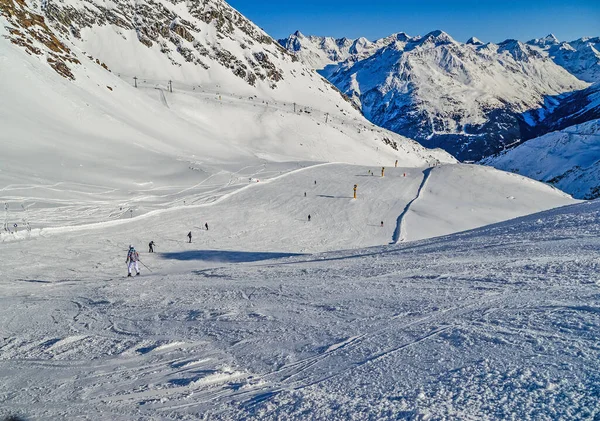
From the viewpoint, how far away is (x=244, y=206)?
115 ft

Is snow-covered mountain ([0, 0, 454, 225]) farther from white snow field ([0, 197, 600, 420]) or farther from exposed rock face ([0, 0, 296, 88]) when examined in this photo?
white snow field ([0, 197, 600, 420])

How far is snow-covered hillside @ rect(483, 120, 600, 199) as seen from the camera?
270ft

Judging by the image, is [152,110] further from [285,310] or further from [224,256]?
[285,310]

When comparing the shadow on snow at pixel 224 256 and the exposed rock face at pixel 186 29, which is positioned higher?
the exposed rock face at pixel 186 29

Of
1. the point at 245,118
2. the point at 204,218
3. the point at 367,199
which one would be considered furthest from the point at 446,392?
the point at 245,118

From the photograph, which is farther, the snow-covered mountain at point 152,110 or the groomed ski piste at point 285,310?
the snow-covered mountain at point 152,110

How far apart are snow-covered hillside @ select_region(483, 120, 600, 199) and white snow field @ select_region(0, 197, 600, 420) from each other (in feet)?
265

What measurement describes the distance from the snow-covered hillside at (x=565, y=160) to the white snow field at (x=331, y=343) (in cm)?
8083

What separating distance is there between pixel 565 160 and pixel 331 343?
380ft

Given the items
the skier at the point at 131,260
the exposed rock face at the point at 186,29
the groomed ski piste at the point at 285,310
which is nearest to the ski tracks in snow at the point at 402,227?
the groomed ski piste at the point at 285,310

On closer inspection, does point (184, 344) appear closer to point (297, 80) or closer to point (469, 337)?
point (469, 337)

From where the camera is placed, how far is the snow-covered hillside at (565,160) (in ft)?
270

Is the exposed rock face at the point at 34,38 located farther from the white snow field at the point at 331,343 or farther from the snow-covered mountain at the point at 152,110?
the white snow field at the point at 331,343

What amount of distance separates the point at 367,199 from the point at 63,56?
192ft
